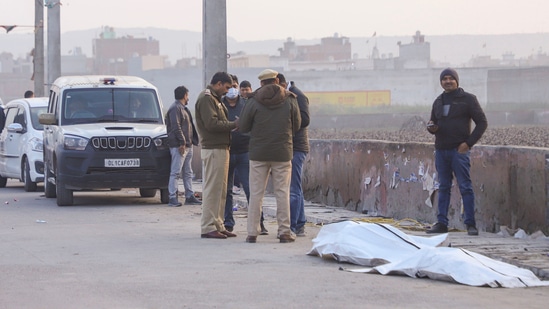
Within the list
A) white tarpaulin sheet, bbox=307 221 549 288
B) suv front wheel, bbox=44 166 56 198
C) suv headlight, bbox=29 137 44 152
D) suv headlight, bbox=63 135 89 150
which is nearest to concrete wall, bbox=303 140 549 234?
white tarpaulin sheet, bbox=307 221 549 288

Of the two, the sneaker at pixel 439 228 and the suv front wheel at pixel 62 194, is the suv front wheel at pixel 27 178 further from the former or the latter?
the sneaker at pixel 439 228

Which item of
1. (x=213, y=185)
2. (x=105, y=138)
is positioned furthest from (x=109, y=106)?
(x=213, y=185)

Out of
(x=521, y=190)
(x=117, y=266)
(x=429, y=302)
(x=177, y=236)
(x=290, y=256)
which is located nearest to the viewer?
(x=429, y=302)

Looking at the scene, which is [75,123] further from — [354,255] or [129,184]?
[354,255]

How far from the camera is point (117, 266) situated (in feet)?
33.9

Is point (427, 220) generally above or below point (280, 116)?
below

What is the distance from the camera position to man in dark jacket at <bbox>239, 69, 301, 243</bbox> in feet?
39.5

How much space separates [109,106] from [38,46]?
20330mm

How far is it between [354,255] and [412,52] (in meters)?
131

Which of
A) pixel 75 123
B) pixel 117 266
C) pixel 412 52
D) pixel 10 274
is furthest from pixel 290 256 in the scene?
pixel 412 52

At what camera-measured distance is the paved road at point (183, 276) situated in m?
8.30

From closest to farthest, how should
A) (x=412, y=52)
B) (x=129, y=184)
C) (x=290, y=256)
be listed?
(x=290, y=256)
(x=129, y=184)
(x=412, y=52)

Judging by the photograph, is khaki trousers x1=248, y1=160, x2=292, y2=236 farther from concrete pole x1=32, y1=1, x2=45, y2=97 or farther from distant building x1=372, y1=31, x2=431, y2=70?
distant building x1=372, y1=31, x2=431, y2=70

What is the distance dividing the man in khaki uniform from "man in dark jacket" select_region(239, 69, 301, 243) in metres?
0.53
